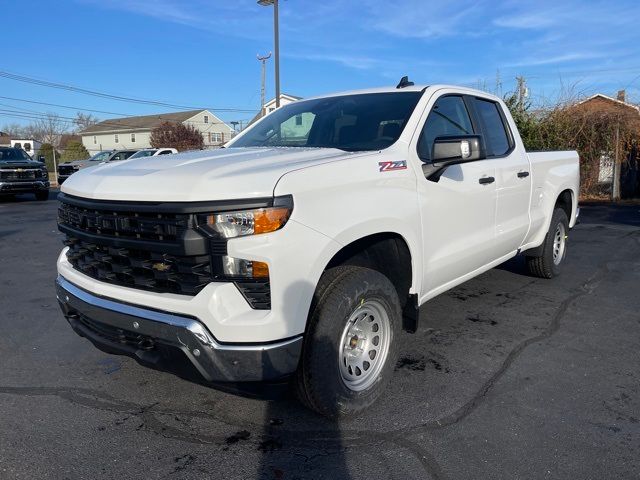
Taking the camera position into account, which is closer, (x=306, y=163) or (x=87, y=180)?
(x=306, y=163)

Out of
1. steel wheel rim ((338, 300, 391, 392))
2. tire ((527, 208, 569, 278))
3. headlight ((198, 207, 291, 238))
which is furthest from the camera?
tire ((527, 208, 569, 278))

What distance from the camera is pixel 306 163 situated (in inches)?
110

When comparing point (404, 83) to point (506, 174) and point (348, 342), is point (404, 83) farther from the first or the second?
point (348, 342)

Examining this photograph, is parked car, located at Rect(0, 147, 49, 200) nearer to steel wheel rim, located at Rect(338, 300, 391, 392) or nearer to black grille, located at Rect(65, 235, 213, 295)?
black grille, located at Rect(65, 235, 213, 295)

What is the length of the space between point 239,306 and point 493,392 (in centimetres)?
186

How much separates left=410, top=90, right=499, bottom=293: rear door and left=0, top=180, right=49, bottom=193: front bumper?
57.4 feet

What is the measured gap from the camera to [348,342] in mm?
3006

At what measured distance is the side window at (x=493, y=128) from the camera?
460cm

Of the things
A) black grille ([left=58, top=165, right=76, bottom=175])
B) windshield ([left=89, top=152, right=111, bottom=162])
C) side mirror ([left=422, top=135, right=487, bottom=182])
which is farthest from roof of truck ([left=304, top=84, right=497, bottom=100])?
black grille ([left=58, top=165, right=76, bottom=175])

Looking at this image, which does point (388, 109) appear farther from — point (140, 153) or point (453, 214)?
point (140, 153)

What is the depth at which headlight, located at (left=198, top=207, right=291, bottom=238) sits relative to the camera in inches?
95.3

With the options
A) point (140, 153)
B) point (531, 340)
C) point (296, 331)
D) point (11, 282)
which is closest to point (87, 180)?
point (296, 331)

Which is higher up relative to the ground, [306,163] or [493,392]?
[306,163]

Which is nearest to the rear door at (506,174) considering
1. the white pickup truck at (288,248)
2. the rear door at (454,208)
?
the rear door at (454,208)
